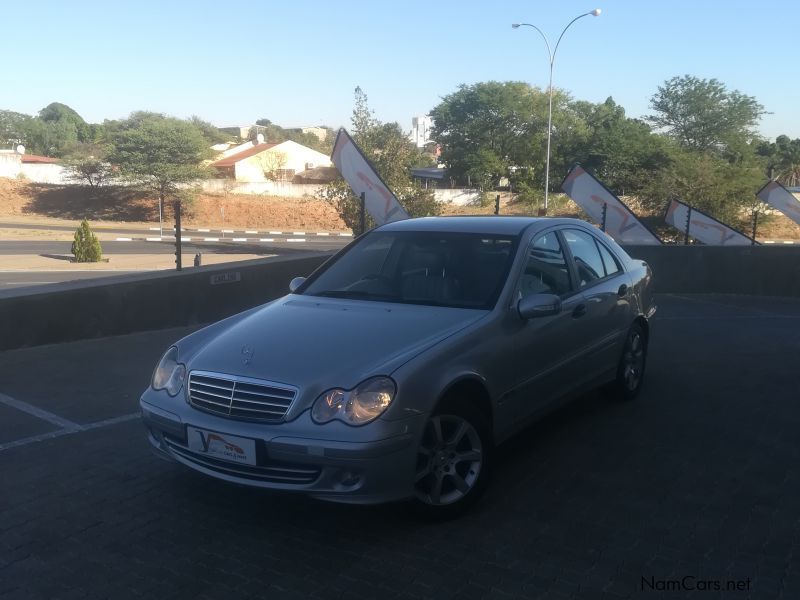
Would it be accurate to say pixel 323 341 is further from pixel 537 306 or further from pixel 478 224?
pixel 478 224

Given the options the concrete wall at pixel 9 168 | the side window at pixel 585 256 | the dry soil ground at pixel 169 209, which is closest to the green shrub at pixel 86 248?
the side window at pixel 585 256

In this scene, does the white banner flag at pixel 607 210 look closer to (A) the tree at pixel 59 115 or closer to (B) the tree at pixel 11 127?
(B) the tree at pixel 11 127

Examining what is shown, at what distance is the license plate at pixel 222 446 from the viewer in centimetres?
384

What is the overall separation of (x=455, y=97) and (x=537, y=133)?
8788mm

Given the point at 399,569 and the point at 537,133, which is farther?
the point at 537,133

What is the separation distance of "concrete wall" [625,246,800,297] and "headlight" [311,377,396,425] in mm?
11123

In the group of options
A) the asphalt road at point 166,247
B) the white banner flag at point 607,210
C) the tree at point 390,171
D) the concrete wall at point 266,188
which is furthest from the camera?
the concrete wall at point 266,188

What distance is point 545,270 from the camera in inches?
210

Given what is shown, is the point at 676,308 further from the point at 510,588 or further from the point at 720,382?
the point at 510,588

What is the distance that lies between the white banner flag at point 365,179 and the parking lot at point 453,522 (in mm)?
8421

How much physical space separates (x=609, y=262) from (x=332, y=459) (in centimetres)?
349

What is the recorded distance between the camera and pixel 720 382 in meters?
7.30

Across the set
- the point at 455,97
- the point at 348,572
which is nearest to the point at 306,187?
the point at 455,97

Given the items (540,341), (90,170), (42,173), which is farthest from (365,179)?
(42,173)
